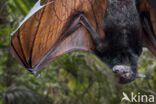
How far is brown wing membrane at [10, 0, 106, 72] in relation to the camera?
5.95ft

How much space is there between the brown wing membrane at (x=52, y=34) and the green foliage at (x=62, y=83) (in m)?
0.23

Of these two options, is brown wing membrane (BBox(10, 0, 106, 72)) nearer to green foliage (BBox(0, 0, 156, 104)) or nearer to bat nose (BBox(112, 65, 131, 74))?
green foliage (BBox(0, 0, 156, 104))

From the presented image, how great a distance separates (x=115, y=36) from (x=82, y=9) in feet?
1.36

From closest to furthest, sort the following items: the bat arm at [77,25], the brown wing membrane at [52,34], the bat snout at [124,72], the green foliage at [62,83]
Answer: the bat snout at [124,72] < the brown wing membrane at [52,34] < the bat arm at [77,25] < the green foliage at [62,83]

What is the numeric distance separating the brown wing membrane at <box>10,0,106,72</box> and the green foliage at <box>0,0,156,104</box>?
0.74 feet

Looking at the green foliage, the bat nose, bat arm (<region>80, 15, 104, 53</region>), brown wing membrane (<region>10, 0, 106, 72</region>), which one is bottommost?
the green foliage

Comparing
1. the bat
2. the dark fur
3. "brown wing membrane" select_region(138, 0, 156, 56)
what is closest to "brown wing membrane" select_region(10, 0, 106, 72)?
the bat

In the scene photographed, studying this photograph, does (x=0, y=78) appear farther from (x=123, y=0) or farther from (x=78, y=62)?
(x=123, y=0)

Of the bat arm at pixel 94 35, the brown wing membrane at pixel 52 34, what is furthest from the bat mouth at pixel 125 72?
the brown wing membrane at pixel 52 34

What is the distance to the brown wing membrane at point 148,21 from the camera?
1881 mm

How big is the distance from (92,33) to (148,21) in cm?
47

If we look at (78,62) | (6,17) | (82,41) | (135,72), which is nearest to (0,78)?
(6,17)

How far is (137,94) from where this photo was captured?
1.51 meters

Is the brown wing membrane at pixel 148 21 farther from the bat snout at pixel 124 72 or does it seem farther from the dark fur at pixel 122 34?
the bat snout at pixel 124 72
